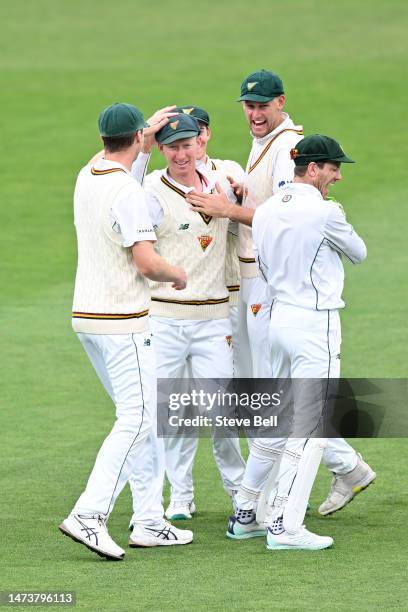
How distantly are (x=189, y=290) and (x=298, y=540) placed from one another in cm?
163

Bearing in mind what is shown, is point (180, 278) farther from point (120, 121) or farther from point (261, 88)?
point (261, 88)

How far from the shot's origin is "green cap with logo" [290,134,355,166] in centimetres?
727

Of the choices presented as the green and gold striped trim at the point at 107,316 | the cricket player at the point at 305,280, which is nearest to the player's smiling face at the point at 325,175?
the cricket player at the point at 305,280

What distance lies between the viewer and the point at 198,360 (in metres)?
8.17

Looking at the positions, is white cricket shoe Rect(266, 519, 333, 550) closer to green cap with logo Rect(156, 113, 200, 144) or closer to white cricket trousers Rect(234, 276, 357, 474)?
white cricket trousers Rect(234, 276, 357, 474)

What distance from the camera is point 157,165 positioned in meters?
21.0

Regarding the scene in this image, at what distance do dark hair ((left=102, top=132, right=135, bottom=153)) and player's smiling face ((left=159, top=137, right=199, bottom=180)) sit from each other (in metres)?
0.63

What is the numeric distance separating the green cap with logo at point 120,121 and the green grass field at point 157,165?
219 cm

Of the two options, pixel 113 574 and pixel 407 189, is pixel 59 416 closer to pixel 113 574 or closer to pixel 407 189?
pixel 113 574

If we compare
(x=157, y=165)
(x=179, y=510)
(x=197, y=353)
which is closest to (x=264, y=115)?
(x=197, y=353)

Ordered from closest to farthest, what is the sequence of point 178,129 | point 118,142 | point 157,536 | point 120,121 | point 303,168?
point 120,121 → point 118,142 → point 303,168 → point 157,536 → point 178,129

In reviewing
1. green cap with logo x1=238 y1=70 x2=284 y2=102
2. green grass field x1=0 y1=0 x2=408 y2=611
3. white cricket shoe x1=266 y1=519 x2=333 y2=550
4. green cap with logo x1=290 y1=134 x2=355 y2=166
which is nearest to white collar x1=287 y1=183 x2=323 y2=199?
green cap with logo x1=290 y1=134 x2=355 y2=166

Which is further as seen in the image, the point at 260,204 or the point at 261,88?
the point at 260,204

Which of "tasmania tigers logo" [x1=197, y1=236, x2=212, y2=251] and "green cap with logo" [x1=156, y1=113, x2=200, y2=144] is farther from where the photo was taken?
"tasmania tigers logo" [x1=197, y1=236, x2=212, y2=251]
